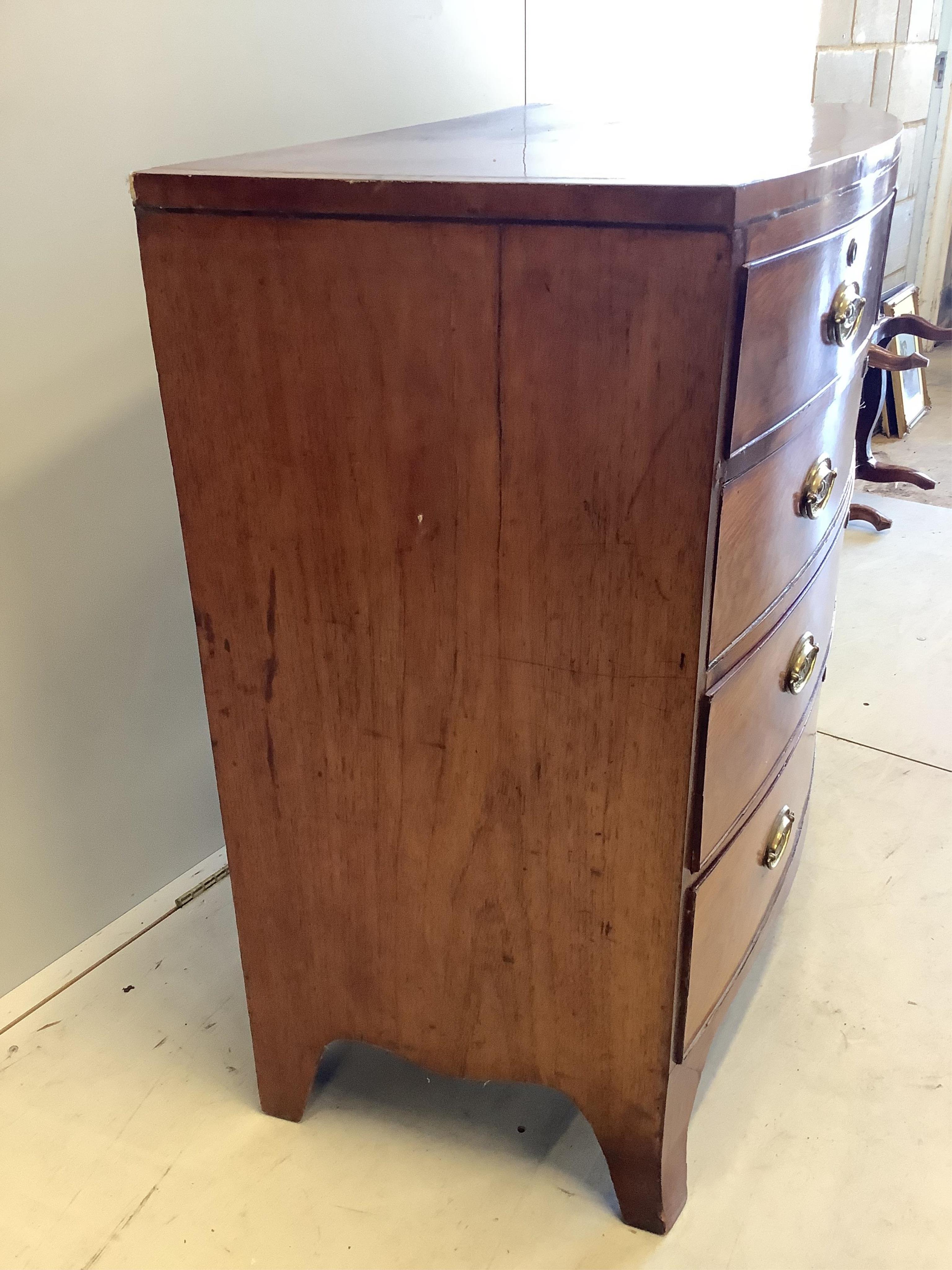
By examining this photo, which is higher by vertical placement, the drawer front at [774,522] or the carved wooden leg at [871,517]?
the drawer front at [774,522]

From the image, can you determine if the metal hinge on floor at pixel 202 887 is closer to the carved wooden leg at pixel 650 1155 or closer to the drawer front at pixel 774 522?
the carved wooden leg at pixel 650 1155

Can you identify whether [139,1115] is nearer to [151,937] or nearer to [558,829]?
[151,937]

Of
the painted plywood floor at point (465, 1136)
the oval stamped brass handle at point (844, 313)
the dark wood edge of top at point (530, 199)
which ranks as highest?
the dark wood edge of top at point (530, 199)

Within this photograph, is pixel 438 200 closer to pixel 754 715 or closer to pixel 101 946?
pixel 754 715

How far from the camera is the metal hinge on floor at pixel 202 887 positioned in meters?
1.41

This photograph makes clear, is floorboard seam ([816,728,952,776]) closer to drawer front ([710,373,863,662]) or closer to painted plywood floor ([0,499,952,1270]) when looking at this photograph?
painted plywood floor ([0,499,952,1270])

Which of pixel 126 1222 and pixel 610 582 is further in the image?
pixel 126 1222

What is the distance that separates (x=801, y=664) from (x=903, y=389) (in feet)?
7.70

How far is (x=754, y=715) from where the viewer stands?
902 millimetres

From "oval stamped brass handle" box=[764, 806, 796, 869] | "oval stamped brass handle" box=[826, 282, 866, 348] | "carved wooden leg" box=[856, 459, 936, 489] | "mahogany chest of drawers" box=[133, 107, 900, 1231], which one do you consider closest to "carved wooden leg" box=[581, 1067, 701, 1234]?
"mahogany chest of drawers" box=[133, 107, 900, 1231]

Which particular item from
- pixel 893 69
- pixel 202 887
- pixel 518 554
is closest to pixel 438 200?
pixel 518 554

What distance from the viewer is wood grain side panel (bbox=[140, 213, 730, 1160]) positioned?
0.70 metres

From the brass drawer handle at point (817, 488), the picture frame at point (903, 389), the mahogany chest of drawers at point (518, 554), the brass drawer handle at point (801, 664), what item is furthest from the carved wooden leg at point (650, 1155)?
the picture frame at point (903, 389)

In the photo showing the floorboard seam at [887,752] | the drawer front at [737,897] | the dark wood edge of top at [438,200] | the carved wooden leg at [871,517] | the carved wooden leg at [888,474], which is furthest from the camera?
the carved wooden leg at [871,517]
